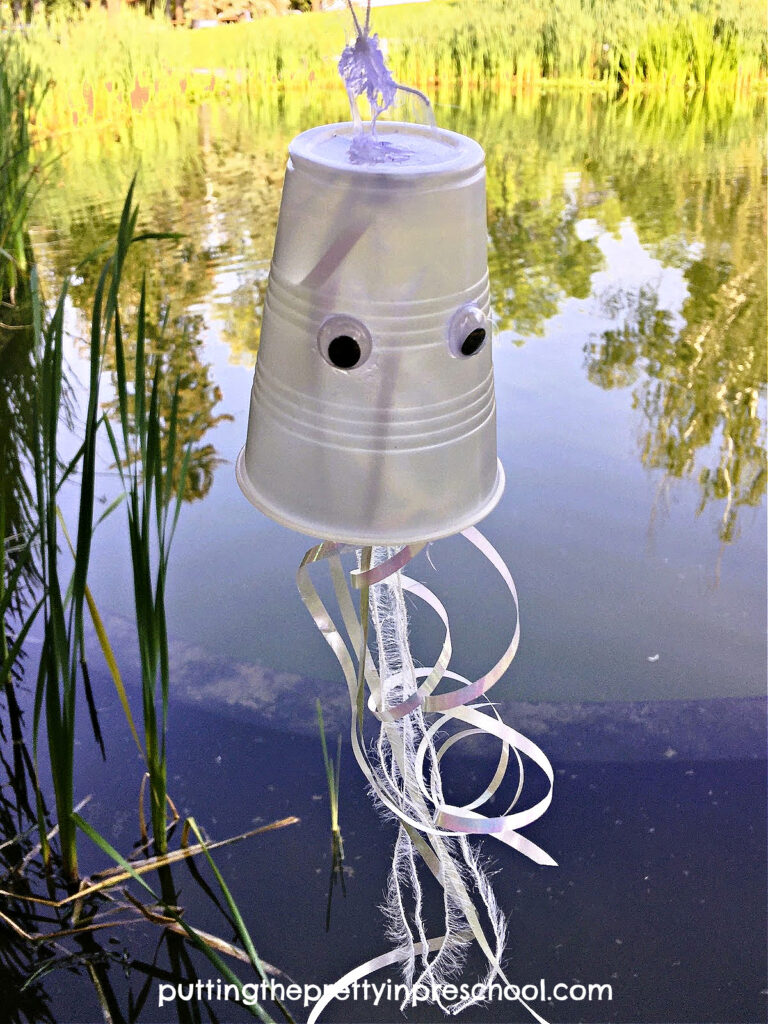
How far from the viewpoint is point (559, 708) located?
5.94 feet

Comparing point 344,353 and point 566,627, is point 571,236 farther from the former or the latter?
point 344,353

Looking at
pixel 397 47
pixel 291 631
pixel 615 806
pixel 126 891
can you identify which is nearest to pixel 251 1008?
pixel 126 891

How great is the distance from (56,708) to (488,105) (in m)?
6.50

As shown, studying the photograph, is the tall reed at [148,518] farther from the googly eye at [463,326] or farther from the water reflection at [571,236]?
the water reflection at [571,236]

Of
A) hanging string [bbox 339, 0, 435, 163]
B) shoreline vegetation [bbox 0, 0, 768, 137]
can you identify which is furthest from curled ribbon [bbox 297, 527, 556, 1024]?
shoreline vegetation [bbox 0, 0, 768, 137]

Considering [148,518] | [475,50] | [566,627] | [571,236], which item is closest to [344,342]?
[148,518]

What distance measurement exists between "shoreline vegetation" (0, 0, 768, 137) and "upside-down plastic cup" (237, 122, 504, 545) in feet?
19.9

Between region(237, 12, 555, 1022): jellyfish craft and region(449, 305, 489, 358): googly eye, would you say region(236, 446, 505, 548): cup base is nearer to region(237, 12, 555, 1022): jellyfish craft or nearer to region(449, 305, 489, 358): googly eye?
region(237, 12, 555, 1022): jellyfish craft

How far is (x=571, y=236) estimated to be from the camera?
13.8 ft

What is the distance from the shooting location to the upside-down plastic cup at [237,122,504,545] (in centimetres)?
87

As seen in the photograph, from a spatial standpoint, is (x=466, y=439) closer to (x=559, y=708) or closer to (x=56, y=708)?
(x=56, y=708)

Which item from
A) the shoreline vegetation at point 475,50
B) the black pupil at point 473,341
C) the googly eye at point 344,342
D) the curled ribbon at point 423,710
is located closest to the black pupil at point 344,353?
the googly eye at point 344,342

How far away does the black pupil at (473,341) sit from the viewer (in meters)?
0.93

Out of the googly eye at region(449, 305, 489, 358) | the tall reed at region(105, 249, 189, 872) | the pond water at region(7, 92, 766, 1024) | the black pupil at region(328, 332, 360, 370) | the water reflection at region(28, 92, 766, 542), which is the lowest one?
the pond water at region(7, 92, 766, 1024)
